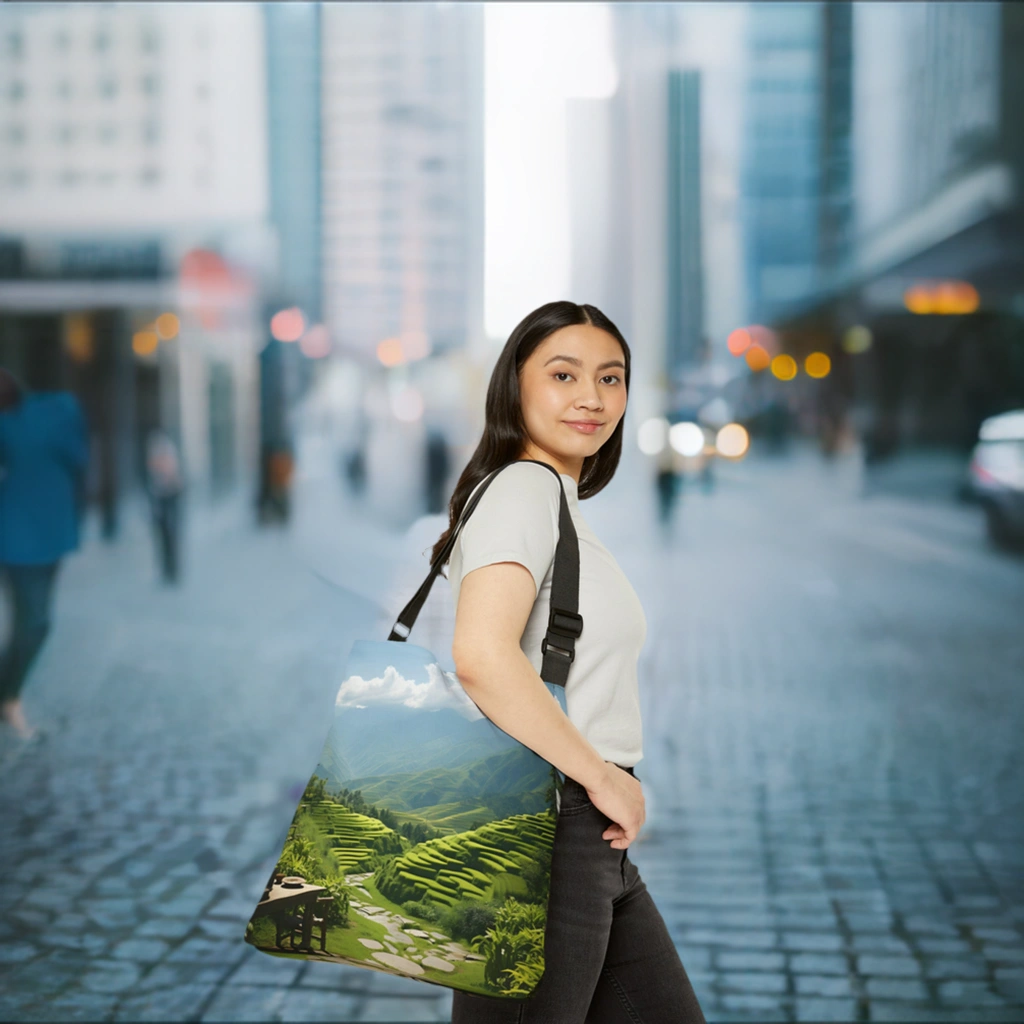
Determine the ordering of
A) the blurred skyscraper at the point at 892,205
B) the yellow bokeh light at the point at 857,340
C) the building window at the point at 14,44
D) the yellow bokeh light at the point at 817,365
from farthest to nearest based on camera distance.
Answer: the yellow bokeh light at the point at 857,340 < the yellow bokeh light at the point at 817,365 < the blurred skyscraper at the point at 892,205 < the building window at the point at 14,44

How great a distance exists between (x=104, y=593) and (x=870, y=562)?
19.0 feet

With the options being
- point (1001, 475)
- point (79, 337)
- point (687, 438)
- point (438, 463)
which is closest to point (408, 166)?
point (687, 438)

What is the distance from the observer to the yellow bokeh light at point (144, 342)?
40.8 feet

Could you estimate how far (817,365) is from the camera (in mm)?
7914

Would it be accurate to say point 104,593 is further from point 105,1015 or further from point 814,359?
point 105,1015

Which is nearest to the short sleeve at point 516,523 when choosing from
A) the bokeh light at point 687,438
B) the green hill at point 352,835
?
the green hill at point 352,835

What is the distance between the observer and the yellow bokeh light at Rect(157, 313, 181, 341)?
13.0 meters

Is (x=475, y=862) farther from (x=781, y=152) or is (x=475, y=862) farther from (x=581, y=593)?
(x=781, y=152)

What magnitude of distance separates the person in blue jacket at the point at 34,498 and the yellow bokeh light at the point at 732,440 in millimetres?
4004

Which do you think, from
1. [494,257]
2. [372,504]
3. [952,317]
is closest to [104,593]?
[372,504]

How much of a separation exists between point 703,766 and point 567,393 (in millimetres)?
4072

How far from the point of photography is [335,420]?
39.3 ft

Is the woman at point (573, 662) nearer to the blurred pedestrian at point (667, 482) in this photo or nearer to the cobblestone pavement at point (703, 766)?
the cobblestone pavement at point (703, 766)

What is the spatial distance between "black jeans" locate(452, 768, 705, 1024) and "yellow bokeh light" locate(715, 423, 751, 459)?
6.22m
